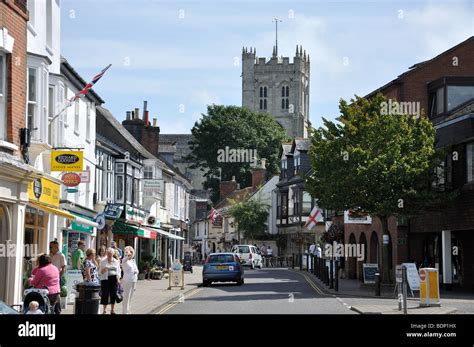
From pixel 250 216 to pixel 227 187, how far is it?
1394 centimetres

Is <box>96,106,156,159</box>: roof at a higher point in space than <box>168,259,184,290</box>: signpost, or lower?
higher

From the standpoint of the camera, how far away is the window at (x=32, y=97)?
69.5ft

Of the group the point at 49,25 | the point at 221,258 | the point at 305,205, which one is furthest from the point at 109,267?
the point at 305,205

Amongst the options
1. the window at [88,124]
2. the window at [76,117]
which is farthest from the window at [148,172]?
the window at [76,117]

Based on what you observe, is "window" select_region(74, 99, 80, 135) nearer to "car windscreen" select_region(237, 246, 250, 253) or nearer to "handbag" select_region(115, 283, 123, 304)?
"handbag" select_region(115, 283, 123, 304)

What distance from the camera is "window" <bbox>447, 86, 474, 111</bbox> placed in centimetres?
3780

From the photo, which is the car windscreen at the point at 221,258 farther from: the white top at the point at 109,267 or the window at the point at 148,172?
the white top at the point at 109,267

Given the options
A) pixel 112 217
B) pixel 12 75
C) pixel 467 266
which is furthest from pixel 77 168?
pixel 467 266

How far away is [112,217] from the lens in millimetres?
35062

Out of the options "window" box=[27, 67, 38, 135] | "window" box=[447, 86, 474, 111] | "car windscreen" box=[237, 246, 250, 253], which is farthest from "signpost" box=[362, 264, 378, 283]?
"car windscreen" box=[237, 246, 250, 253]

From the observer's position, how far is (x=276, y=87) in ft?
552

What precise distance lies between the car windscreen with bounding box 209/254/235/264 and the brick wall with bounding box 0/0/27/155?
17570 millimetres

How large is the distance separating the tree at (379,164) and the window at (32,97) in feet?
42.9

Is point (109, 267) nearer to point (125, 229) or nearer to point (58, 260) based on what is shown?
point (58, 260)
